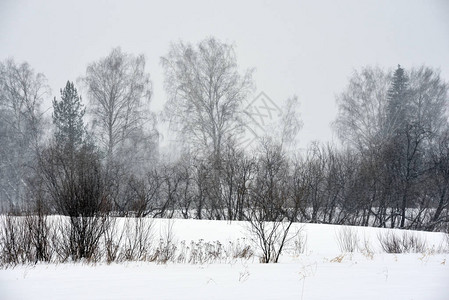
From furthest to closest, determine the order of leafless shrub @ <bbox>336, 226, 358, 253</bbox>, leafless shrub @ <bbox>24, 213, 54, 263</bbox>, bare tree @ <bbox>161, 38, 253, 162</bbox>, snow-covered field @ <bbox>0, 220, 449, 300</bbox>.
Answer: bare tree @ <bbox>161, 38, 253, 162</bbox>, leafless shrub @ <bbox>336, 226, 358, 253</bbox>, leafless shrub @ <bbox>24, 213, 54, 263</bbox>, snow-covered field @ <bbox>0, 220, 449, 300</bbox>

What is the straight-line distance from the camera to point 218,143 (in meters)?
24.9

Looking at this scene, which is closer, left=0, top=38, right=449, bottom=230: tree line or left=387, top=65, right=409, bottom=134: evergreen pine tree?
left=0, top=38, right=449, bottom=230: tree line

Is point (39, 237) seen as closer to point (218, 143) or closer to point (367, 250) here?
point (367, 250)

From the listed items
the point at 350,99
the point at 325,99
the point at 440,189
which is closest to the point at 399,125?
the point at 350,99

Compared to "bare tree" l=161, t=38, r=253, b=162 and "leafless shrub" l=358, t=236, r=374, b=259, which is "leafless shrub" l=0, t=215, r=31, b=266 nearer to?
"leafless shrub" l=358, t=236, r=374, b=259

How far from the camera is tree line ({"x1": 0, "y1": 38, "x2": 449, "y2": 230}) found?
20.9 metres

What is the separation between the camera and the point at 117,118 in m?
26.8

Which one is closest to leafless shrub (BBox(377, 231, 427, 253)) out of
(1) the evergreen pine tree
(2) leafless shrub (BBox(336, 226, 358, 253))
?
(2) leafless shrub (BBox(336, 226, 358, 253))

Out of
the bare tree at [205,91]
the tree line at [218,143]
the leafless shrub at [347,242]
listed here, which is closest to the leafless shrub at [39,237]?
the tree line at [218,143]

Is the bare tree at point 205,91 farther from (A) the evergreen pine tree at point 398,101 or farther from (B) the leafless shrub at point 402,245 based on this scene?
(B) the leafless shrub at point 402,245

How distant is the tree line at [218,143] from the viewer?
68.6ft

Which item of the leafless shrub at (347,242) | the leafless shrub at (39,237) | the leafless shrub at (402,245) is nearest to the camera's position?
the leafless shrub at (39,237)

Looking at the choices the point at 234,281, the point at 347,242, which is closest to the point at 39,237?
the point at 234,281

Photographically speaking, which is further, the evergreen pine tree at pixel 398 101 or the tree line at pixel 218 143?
the evergreen pine tree at pixel 398 101
